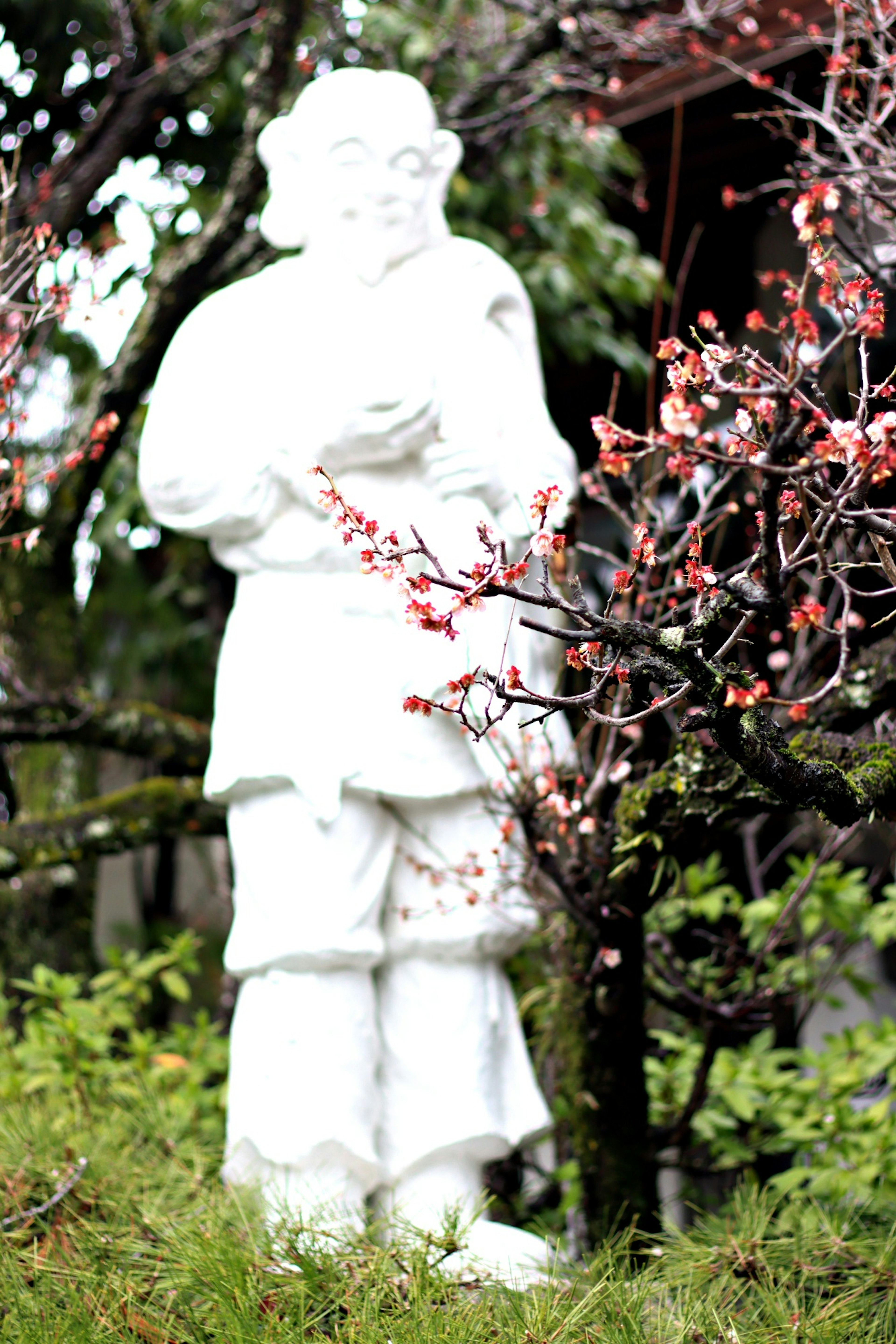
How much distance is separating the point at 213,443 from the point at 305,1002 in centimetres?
118

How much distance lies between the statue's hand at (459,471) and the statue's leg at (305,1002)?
2.28 ft

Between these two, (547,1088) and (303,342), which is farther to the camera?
(547,1088)

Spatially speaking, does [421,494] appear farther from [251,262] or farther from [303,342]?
[251,262]

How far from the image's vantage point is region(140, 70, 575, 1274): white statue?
9.11ft

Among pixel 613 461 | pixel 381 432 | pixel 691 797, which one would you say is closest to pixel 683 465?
pixel 613 461

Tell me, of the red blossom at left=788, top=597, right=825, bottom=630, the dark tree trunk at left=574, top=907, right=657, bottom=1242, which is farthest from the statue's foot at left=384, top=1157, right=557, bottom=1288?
the red blossom at left=788, top=597, right=825, bottom=630

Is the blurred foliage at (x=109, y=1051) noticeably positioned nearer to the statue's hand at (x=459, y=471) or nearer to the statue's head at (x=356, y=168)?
the statue's hand at (x=459, y=471)

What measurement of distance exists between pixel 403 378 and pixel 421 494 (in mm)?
265

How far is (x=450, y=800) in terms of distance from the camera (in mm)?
2914

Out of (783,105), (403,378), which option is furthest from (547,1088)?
(783,105)

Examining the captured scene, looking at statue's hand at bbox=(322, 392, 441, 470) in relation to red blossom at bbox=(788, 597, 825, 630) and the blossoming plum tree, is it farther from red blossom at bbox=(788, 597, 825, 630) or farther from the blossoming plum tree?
red blossom at bbox=(788, 597, 825, 630)

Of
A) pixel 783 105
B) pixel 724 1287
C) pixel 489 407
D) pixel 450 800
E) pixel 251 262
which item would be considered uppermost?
pixel 783 105

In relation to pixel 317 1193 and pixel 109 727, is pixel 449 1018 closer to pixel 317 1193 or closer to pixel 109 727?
pixel 317 1193

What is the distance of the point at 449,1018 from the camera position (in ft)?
9.46
